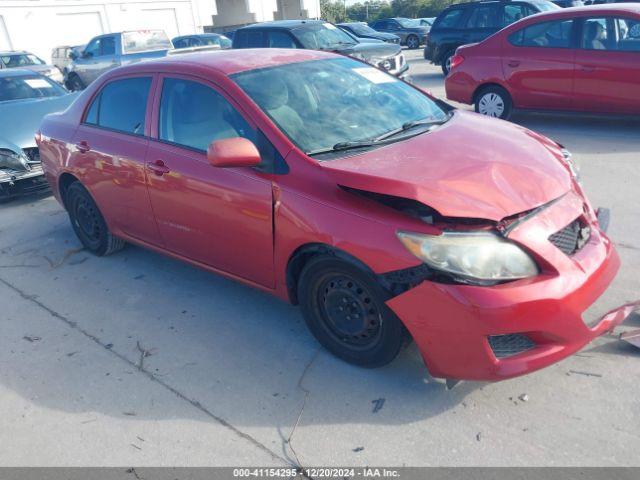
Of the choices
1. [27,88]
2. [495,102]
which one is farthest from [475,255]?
[27,88]

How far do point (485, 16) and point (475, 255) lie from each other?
35.4 ft

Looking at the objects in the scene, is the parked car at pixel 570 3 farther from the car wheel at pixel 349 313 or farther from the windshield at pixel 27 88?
the car wheel at pixel 349 313

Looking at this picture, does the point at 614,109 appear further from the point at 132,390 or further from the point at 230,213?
the point at 132,390

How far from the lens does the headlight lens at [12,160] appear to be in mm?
6500

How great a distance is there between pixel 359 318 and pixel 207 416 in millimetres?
974

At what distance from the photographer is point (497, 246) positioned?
2545mm

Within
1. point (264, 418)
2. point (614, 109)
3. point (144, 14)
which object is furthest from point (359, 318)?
point (144, 14)

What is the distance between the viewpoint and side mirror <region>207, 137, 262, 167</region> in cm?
301

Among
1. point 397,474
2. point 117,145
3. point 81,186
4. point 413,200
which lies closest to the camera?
point 397,474

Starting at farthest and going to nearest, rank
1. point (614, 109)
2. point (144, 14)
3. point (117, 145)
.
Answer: point (144, 14) < point (614, 109) < point (117, 145)

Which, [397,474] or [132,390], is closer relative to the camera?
[397,474]

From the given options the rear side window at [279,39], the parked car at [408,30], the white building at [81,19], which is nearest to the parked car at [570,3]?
the rear side window at [279,39]

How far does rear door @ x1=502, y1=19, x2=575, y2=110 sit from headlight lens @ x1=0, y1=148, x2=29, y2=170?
21.4 ft

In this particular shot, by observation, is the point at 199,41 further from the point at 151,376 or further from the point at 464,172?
the point at 464,172
